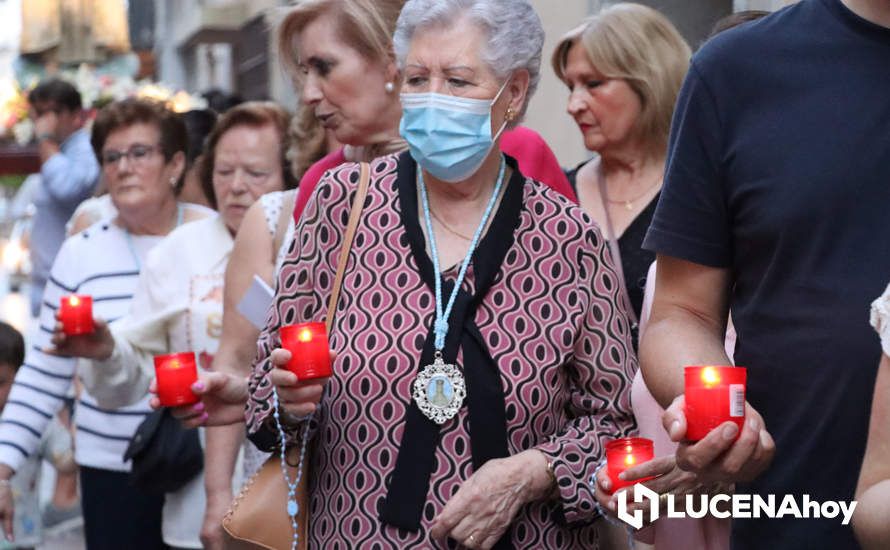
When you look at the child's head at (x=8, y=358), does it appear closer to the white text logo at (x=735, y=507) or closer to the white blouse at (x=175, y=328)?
the white blouse at (x=175, y=328)

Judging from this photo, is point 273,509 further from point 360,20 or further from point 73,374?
point 73,374

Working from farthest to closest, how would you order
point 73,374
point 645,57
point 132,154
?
1. point 132,154
2. point 73,374
3. point 645,57

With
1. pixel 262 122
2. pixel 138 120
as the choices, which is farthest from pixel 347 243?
pixel 138 120

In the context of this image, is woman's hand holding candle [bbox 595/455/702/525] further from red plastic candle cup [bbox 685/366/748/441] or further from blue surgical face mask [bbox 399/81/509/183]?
blue surgical face mask [bbox 399/81/509/183]

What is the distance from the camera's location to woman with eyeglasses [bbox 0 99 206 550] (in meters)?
6.29

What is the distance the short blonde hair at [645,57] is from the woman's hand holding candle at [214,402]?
171 cm

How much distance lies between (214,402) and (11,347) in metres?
3.16

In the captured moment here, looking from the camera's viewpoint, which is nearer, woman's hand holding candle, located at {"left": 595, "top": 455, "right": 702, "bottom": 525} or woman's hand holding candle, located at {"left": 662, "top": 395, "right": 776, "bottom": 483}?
woman's hand holding candle, located at {"left": 662, "top": 395, "right": 776, "bottom": 483}

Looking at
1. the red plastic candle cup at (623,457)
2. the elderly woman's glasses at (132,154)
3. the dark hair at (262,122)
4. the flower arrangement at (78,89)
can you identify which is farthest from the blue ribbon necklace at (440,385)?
the flower arrangement at (78,89)

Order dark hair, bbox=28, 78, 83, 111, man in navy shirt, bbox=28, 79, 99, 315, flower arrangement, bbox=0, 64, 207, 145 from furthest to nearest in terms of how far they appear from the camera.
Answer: flower arrangement, bbox=0, 64, 207, 145 < dark hair, bbox=28, 78, 83, 111 < man in navy shirt, bbox=28, 79, 99, 315

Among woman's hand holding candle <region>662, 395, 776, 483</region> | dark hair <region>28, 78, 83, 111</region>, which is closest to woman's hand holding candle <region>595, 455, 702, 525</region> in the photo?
woman's hand holding candle <region>662, 395, 776, 483</region>

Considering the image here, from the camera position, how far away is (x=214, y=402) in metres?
4.81

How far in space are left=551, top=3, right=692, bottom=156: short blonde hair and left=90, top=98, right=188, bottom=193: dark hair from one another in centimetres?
208

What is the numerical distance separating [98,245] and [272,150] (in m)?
0.85
